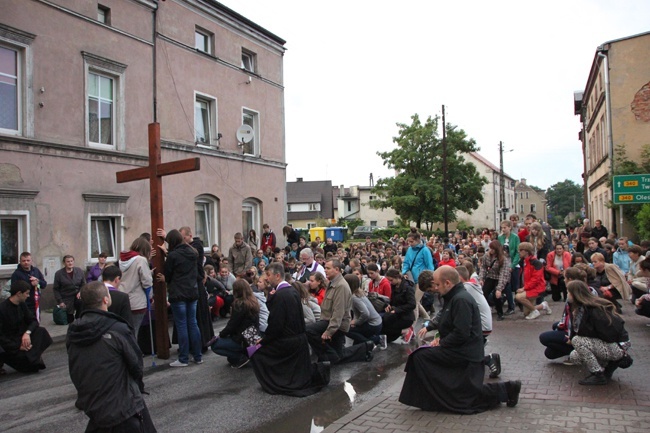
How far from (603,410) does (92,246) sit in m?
13.6

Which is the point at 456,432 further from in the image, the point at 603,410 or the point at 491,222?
the point at 491,222

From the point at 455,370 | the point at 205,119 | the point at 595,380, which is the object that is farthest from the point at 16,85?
the point at 595,380

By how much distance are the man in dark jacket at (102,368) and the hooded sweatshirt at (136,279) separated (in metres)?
4.12

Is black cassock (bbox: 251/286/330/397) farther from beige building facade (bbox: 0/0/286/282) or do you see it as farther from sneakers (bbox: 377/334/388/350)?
beige building facade (bbox: 0/0/286/282)

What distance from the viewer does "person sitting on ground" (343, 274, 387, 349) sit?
8891 millimetres

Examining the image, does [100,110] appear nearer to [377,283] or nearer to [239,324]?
[377,283]

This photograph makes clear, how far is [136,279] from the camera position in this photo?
8266 millimetres

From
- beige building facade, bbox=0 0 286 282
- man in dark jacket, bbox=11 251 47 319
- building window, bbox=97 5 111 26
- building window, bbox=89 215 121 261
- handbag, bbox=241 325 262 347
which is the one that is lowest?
handbag, bbox=241 325 262 347

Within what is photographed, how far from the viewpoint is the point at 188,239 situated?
892 cm

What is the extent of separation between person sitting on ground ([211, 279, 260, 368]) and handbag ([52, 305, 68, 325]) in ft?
19.0

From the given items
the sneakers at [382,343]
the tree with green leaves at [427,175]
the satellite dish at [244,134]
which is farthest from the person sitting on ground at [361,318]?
the tree with green leaves at [427,175]

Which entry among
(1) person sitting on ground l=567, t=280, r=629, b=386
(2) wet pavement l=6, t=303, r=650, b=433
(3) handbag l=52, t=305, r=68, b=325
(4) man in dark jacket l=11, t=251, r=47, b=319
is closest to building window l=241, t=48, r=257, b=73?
(3) handbag l=52, t=305, r=68, b=325

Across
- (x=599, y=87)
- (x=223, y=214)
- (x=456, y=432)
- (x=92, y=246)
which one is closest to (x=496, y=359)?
(x=456, y=432)

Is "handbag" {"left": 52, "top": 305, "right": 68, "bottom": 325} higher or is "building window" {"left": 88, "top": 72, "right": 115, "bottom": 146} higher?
"building window" {"left": 88, "top": 72, "right": 115, "bottom": 146}
